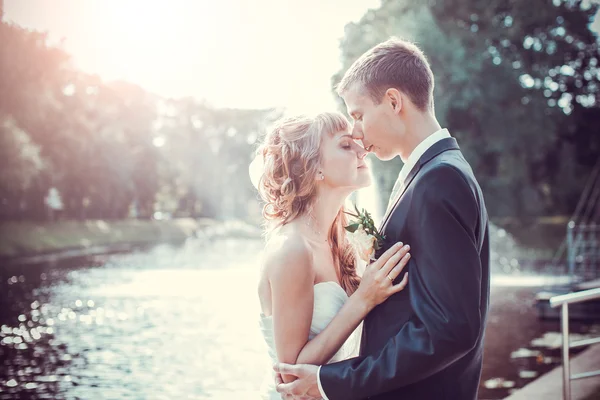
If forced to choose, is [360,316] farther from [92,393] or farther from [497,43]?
[497,43]

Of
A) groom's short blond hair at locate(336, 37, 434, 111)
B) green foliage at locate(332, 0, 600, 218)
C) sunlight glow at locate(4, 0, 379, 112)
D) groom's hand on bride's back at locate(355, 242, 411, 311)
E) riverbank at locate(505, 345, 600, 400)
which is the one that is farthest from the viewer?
sunlight glow at locate(4, 0, 379, 112)

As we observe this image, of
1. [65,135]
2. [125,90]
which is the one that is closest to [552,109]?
[65,135]

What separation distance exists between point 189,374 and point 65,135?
24758 mm

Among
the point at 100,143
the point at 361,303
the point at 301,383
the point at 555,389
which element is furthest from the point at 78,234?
the point at 361,303

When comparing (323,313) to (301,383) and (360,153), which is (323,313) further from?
(360,153)

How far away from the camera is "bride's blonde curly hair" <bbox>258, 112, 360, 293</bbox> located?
2658 mm

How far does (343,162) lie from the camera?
2.62m

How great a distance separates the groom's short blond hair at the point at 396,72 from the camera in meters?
2.03

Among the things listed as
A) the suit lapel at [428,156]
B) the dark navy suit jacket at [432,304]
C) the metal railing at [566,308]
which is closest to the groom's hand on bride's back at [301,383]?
the dark navy suit jacket at [432,304]

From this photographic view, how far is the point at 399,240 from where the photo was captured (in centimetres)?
196

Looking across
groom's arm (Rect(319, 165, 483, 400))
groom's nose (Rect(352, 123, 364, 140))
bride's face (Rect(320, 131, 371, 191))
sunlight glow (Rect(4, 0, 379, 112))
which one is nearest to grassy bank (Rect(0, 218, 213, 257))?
sunlight glow (Rect(4, 0, 379, 112))

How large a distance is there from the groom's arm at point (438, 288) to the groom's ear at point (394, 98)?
0.97 feet

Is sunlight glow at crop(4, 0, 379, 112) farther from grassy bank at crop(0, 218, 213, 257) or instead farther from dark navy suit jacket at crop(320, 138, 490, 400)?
grassy bank at crop(0, 218, 213, 257)

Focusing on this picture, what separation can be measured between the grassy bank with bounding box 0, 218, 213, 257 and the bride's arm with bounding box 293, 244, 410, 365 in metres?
26.2
